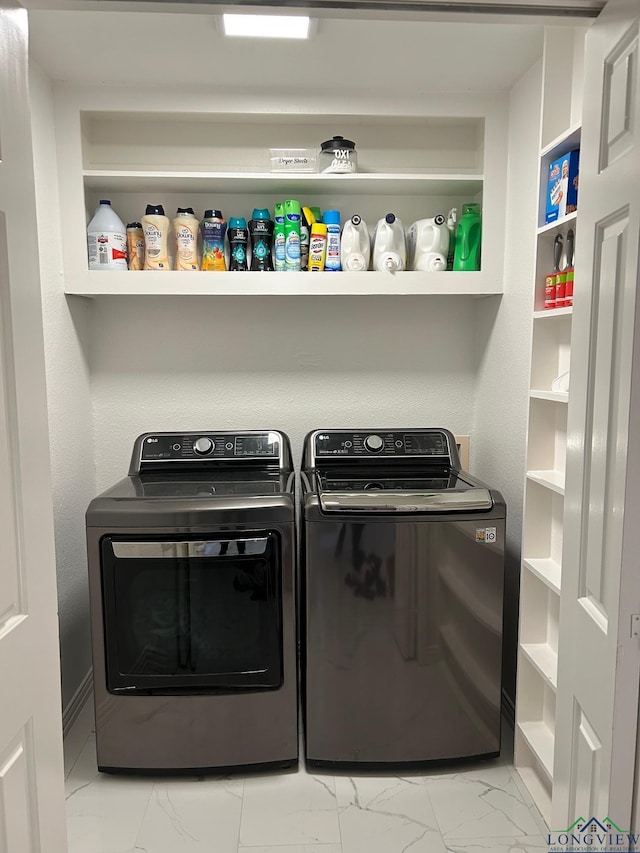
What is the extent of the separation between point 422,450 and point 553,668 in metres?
0.87

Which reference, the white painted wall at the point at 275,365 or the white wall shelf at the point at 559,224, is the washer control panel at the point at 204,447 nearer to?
the white painted wall at the point at 275,365

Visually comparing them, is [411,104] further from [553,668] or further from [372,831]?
[372,831]

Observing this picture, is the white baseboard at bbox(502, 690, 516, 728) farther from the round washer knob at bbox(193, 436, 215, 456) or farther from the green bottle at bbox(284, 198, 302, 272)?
the green bottle at bbox(284, 198, 302, 272)

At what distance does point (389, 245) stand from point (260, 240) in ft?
1.57

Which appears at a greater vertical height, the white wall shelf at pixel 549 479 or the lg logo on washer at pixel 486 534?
the white wall shelf at pixel 549 479

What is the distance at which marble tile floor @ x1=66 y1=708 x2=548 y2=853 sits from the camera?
170 centimetres

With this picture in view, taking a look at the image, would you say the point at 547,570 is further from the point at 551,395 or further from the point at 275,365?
the point at 275,365

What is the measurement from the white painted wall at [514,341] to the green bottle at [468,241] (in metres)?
0.11

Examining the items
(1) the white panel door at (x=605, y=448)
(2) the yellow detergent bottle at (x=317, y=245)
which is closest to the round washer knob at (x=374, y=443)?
(2) the yellow detergent bottle at (x=317, y=245)

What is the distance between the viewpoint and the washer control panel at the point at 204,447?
2262 mm

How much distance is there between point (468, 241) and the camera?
87.7 inches

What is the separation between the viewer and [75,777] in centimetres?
197

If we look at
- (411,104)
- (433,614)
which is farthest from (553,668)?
(411,104)
